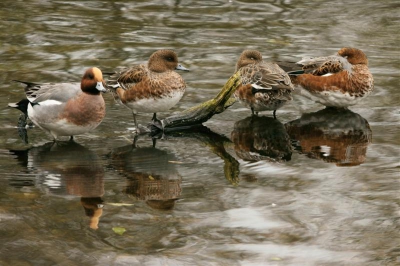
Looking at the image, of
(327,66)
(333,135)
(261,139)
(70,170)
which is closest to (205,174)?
(70,170)

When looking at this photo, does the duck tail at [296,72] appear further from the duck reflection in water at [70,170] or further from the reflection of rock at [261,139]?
the duck reflection in water at [70,170]

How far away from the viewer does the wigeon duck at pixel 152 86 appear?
927 cm

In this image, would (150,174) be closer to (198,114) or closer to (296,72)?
(198,114)

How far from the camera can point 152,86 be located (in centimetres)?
928

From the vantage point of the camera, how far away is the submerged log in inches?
374

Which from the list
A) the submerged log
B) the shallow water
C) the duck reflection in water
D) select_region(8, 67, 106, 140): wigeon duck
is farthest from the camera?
the submerged log

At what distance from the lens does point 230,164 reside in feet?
27.6

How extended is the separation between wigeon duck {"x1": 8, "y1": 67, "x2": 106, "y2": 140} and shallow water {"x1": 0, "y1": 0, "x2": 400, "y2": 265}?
0.88 feet

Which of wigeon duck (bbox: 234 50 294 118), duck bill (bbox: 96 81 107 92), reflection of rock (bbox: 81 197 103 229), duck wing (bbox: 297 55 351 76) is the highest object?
duck bill (bbox: 96 81 107 92)

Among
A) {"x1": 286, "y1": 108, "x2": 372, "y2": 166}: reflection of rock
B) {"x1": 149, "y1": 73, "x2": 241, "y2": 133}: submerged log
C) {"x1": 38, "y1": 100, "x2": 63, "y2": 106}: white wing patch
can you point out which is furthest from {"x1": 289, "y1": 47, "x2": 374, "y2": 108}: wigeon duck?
{"x1": 38, "y1": 100, "x2": 63, "y2": 106}: white wing patch

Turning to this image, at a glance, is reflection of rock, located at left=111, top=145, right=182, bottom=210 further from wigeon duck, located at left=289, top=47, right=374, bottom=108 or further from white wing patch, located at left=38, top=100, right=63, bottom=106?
wigeon duck, located at left=289, top=47, right=374, bottom=108

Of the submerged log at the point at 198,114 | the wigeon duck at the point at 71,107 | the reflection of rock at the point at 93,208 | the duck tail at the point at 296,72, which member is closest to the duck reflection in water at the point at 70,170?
the reflection of rock at the point at 93,208

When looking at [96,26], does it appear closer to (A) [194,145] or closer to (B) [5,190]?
(A) [194,145]

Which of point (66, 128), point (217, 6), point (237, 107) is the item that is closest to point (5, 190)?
point (66, 128)
